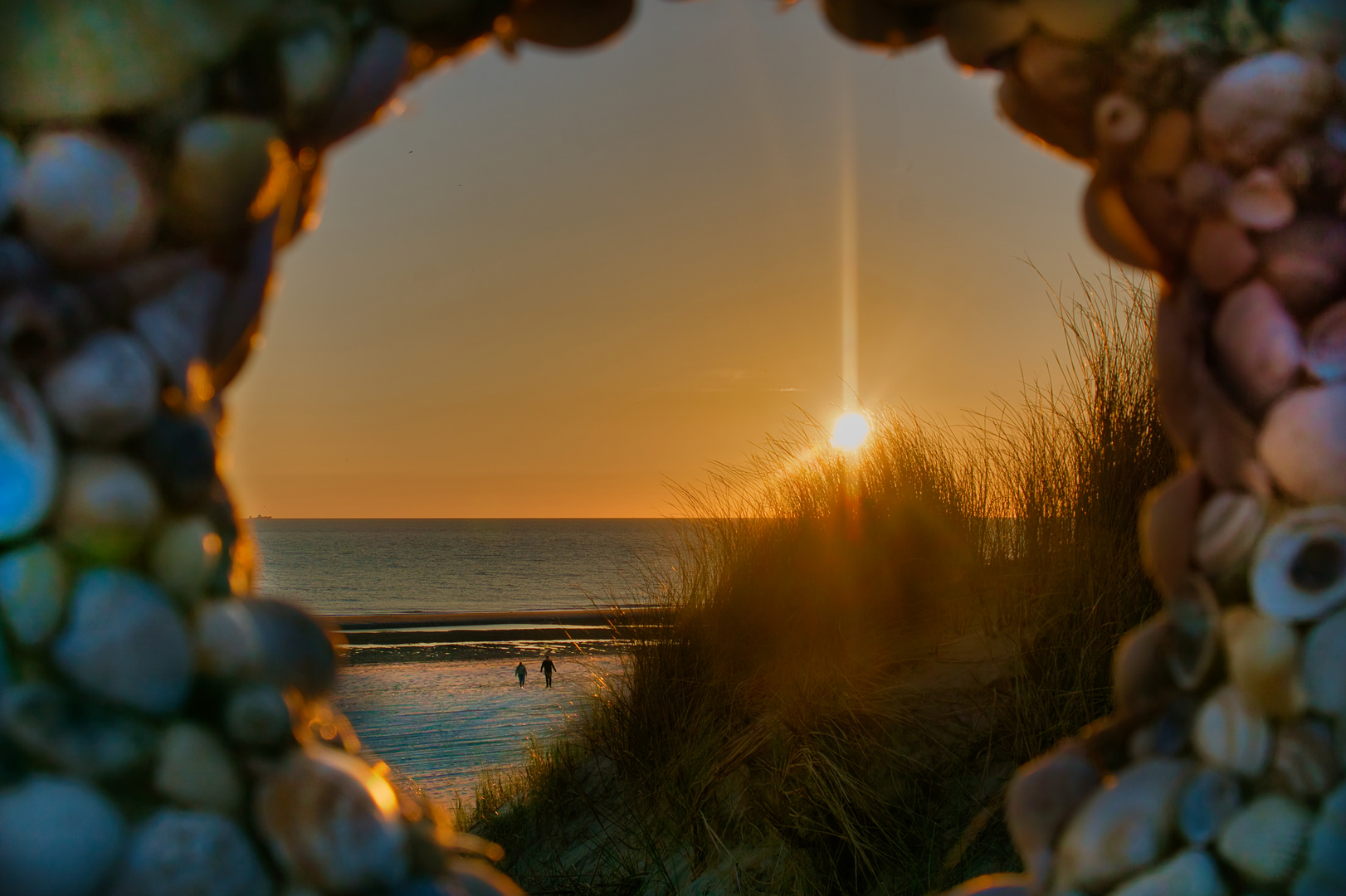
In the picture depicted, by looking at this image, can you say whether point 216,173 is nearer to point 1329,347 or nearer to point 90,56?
point 90,56

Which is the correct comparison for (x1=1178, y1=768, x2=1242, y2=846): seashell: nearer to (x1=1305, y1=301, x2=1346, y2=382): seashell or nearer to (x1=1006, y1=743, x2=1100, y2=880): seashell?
(x1=1006, y1=743, x2=1100, y2=880): seashell

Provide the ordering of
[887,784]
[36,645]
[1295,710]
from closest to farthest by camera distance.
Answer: [36,645], [1295,710], [887,784]

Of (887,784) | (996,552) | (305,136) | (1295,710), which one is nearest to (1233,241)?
(1295,710)

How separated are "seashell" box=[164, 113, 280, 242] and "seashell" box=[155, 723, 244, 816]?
36 cm

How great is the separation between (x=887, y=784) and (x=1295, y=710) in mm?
2494

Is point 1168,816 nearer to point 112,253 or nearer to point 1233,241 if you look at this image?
point 1233,241

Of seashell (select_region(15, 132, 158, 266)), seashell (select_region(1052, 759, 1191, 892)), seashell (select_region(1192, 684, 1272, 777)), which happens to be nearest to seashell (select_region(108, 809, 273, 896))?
seashell (select_region(15, 132, 158, 266))

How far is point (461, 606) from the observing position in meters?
30.5

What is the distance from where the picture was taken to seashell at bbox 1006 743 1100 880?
84 centimetres

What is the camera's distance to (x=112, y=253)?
0.72 metres

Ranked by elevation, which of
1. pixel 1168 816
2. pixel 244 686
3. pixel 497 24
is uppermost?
pixel 497 24

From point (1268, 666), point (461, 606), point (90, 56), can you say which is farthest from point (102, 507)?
point (461, 606)

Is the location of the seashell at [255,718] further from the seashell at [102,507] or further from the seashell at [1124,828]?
the seashell at [1124,828]

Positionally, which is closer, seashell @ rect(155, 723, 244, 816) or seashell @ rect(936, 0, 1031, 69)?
seashell @ rect(155, 723, 244, 816)
